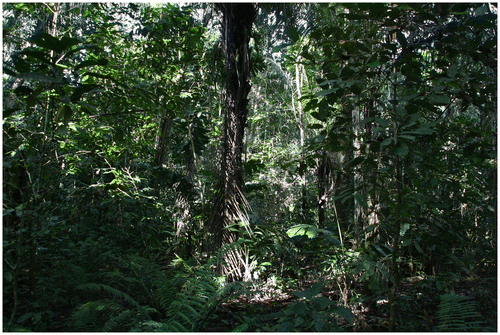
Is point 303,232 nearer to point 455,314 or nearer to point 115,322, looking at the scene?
point 455,314

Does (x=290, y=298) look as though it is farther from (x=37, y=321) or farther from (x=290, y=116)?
(x=290, y=116)

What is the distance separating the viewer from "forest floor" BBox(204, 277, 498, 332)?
264 centimetres

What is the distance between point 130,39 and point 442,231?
14.3 ft

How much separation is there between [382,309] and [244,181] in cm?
200

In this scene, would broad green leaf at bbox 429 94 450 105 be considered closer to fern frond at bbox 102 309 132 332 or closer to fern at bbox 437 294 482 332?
fern at bbox 437 294 482 332

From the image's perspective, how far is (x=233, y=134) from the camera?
142 inches

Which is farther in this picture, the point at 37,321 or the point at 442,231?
the point at 37,321

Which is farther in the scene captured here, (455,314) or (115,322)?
(115,322)

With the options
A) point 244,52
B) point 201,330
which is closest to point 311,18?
point 244,52

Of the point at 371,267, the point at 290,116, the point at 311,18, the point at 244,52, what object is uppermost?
the point at 311,18

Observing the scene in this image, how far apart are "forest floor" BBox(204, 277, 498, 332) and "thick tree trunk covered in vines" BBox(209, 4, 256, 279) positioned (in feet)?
1.42

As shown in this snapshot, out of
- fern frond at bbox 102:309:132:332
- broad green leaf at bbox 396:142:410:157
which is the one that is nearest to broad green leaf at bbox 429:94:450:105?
broad green leaf at bbox 396:142:410:157

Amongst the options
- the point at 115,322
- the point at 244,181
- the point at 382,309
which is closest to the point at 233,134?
the point at 244,181

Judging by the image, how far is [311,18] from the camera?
5691 mm
